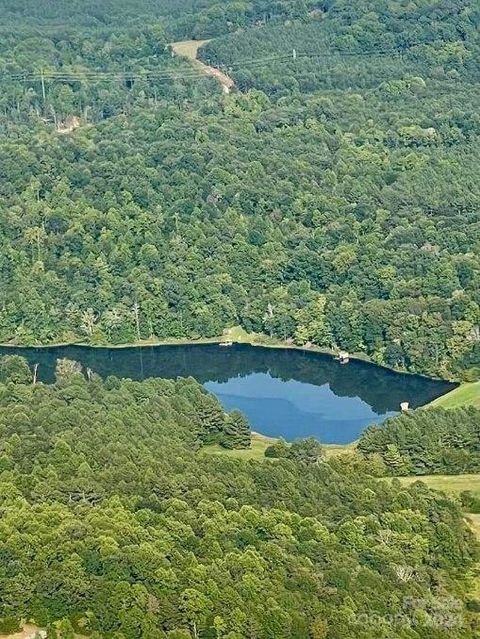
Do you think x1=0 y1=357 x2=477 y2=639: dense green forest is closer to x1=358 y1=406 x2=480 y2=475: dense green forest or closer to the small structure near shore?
x1=358 y1=406 x2=480 y2=475: dense green forest

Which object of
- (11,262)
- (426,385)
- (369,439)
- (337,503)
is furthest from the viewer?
(11,262)

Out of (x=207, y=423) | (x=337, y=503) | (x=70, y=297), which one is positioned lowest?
(x=70, y=297)

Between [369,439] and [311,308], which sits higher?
[369,439]

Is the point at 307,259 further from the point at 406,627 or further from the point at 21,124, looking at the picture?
the point at 406,627

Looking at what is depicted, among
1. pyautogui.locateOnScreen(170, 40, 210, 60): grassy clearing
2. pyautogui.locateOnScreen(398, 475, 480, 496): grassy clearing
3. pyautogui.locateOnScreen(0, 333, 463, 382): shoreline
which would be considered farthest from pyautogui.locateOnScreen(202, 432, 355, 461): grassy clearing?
pyautogui.locateOnScreen(170, 40, 210, 60): grassy clearing

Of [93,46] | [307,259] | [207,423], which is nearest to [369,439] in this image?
[207,423]

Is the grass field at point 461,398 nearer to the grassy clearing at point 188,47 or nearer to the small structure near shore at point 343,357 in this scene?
the small structure near shore at point 343,357

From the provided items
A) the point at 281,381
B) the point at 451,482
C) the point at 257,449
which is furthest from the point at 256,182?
the point at 451,482
